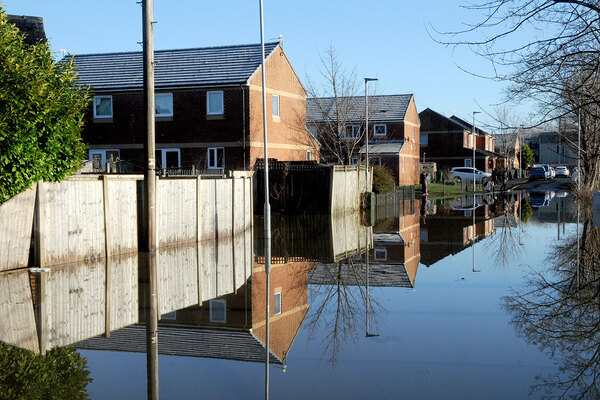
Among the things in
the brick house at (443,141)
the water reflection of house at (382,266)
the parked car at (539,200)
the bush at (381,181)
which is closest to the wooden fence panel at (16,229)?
the water reflection of house at (382,266)

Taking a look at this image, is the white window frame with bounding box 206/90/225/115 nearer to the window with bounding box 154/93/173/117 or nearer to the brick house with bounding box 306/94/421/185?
the window with bounding box 154/93/173/117

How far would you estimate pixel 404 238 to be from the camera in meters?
23.6

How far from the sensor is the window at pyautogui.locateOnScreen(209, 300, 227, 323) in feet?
34.6

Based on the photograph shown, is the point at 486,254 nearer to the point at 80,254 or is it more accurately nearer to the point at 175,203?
the point at 175,203

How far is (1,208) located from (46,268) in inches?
57.1

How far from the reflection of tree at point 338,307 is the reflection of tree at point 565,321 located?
2.18 meters

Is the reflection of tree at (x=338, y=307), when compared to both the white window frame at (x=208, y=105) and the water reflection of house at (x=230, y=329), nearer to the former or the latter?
the water reflection of house at (x=230, y=329)

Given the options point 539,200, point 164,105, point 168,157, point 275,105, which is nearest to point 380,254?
point 168,157

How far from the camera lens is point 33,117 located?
1474 centimetres

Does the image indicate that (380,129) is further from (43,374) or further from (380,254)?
(43,374)

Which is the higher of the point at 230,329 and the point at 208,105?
the point at 208,105

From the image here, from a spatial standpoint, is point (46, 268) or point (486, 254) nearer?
point (46, 268)

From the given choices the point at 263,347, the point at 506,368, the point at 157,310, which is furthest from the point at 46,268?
the point at 506,368

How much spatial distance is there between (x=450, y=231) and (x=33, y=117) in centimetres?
1616
